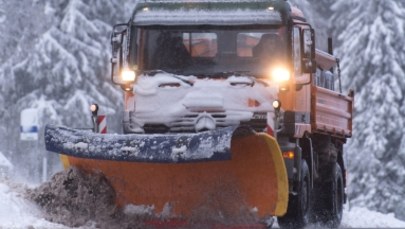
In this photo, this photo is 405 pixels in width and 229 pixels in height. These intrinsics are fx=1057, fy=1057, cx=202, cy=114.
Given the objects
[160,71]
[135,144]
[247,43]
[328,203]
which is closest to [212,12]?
[247,43]

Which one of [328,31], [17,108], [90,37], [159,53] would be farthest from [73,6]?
[159,53]

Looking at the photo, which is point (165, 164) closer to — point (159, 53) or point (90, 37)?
point (159, 53)

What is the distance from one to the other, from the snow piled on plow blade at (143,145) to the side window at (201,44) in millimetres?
1821

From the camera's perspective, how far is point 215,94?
12031 millimetres

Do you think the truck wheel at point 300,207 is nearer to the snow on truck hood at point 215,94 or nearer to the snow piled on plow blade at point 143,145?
the snow on truck hood at point 215,94

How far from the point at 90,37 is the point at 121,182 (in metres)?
24.3

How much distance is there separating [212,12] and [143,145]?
252cm

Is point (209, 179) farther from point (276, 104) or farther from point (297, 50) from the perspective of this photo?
point (297, 50)

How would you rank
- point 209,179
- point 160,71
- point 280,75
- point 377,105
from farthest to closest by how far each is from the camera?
point 377,105 → point 160,71 → point 280,75 → point 209,179

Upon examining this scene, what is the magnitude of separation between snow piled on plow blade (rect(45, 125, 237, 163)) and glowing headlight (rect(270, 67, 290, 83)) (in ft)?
6.00

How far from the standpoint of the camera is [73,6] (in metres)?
34.9

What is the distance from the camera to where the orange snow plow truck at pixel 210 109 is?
1120 centimetres

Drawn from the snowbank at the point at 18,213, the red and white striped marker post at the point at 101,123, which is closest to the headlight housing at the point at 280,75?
the red and white striped marker post at the point at 101,123

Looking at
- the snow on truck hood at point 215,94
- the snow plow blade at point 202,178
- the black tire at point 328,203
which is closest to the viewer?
the snow plow blade at point 202,178
